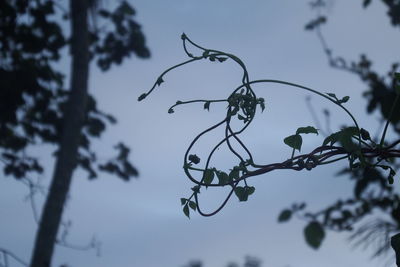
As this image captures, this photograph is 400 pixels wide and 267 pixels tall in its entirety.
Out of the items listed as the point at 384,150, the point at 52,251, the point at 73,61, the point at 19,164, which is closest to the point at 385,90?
the point at 384,150

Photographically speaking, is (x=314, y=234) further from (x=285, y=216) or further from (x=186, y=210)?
(x=186, y=210)

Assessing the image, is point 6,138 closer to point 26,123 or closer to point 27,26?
point 26,123

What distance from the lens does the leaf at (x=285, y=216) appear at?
2.86 metres

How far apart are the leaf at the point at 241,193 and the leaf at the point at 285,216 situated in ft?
6.61

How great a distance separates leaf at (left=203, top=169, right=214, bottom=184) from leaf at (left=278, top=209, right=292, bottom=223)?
2034 millimetres

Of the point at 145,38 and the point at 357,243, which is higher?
the point at 145,38

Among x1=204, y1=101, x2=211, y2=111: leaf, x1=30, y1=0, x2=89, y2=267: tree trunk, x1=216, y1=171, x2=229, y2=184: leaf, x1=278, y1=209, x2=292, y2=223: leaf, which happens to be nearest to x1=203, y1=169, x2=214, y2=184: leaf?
x1=216, y1=171, x2=229, y2=184: leaf

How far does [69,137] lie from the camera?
3.76m

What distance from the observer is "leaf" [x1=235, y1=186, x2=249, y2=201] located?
91 centimetres

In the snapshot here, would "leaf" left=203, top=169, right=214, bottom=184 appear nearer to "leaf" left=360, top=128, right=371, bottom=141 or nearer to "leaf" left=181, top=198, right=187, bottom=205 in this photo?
"leaf" left=181, top=198, right=187, bottom=205

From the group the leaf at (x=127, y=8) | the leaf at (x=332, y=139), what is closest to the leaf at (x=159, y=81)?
the leaf at (x=332, y=139)

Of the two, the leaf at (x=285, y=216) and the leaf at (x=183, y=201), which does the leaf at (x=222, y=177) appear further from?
the leaf at (x=285, y=216)

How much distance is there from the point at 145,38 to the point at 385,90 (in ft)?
11.3

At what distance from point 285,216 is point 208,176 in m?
2.07
